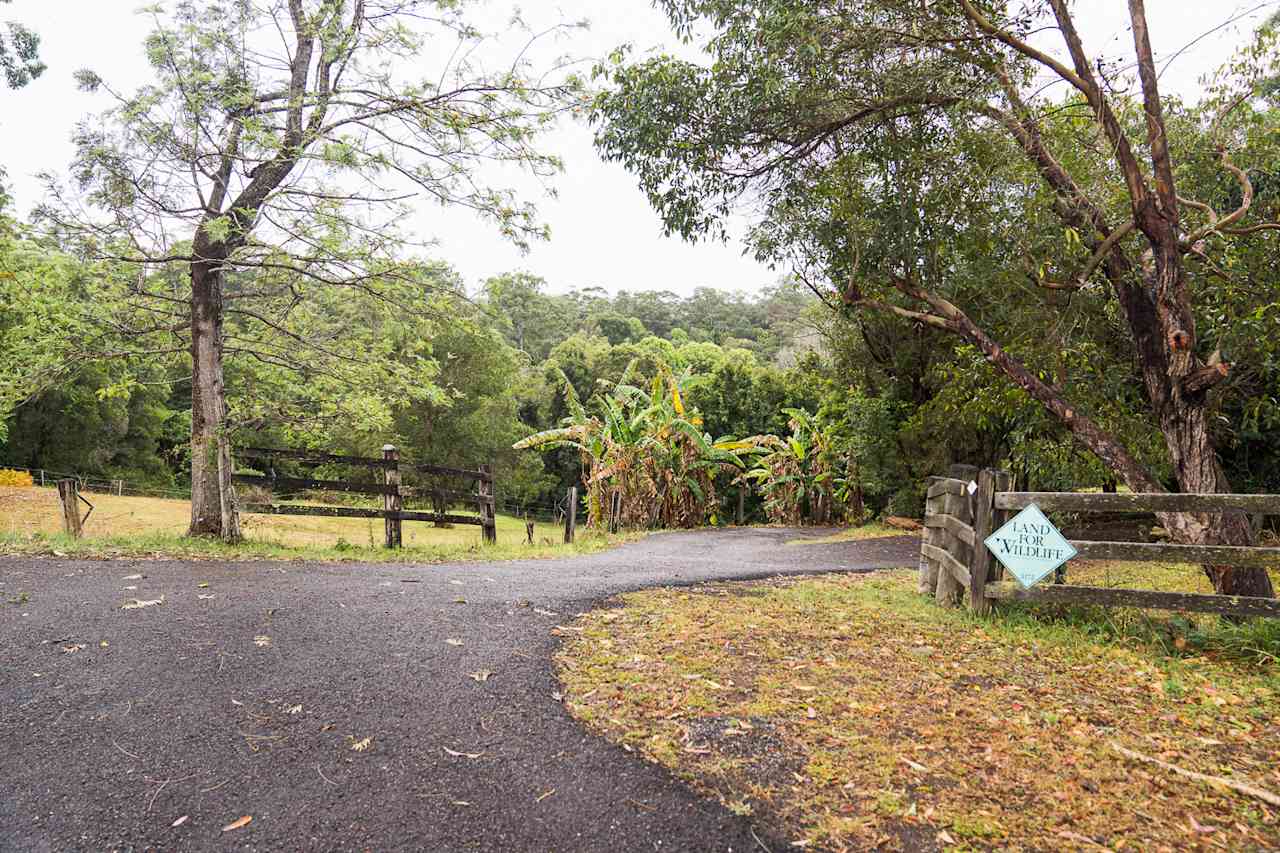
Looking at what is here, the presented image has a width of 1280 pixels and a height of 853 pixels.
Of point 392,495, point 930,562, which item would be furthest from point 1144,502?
point 392,495

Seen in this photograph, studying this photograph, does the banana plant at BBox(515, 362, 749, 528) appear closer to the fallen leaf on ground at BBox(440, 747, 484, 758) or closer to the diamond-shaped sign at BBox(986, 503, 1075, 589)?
the diamond-shaped sign at BBox(986, 503, 1075, 589)

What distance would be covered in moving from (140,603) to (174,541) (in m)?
4.46

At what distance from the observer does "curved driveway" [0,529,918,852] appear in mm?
2879

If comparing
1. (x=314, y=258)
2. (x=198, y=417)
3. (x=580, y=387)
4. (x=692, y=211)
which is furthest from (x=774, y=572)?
(x=580, y=387)

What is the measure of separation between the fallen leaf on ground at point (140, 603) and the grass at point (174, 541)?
3.12 metres

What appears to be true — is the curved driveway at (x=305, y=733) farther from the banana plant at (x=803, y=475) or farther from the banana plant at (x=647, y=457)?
the banana plant at (x=803, y=475)

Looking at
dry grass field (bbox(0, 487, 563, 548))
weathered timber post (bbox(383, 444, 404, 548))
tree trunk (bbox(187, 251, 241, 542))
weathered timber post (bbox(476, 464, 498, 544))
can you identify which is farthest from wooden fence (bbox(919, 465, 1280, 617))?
tree trunk (bbox(187, 251, 241, 542))

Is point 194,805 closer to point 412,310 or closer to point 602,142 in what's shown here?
point 602,142

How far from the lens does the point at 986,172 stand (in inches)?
311

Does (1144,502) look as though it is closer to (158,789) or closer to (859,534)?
(158,789)

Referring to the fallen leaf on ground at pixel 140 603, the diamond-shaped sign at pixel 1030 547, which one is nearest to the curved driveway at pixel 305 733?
the fallen leaf on ground at pixel 140 603

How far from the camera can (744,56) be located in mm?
7324

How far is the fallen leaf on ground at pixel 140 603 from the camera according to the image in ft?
18.5

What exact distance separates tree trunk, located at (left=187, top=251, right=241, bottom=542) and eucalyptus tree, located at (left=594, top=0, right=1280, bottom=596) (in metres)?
6.05
